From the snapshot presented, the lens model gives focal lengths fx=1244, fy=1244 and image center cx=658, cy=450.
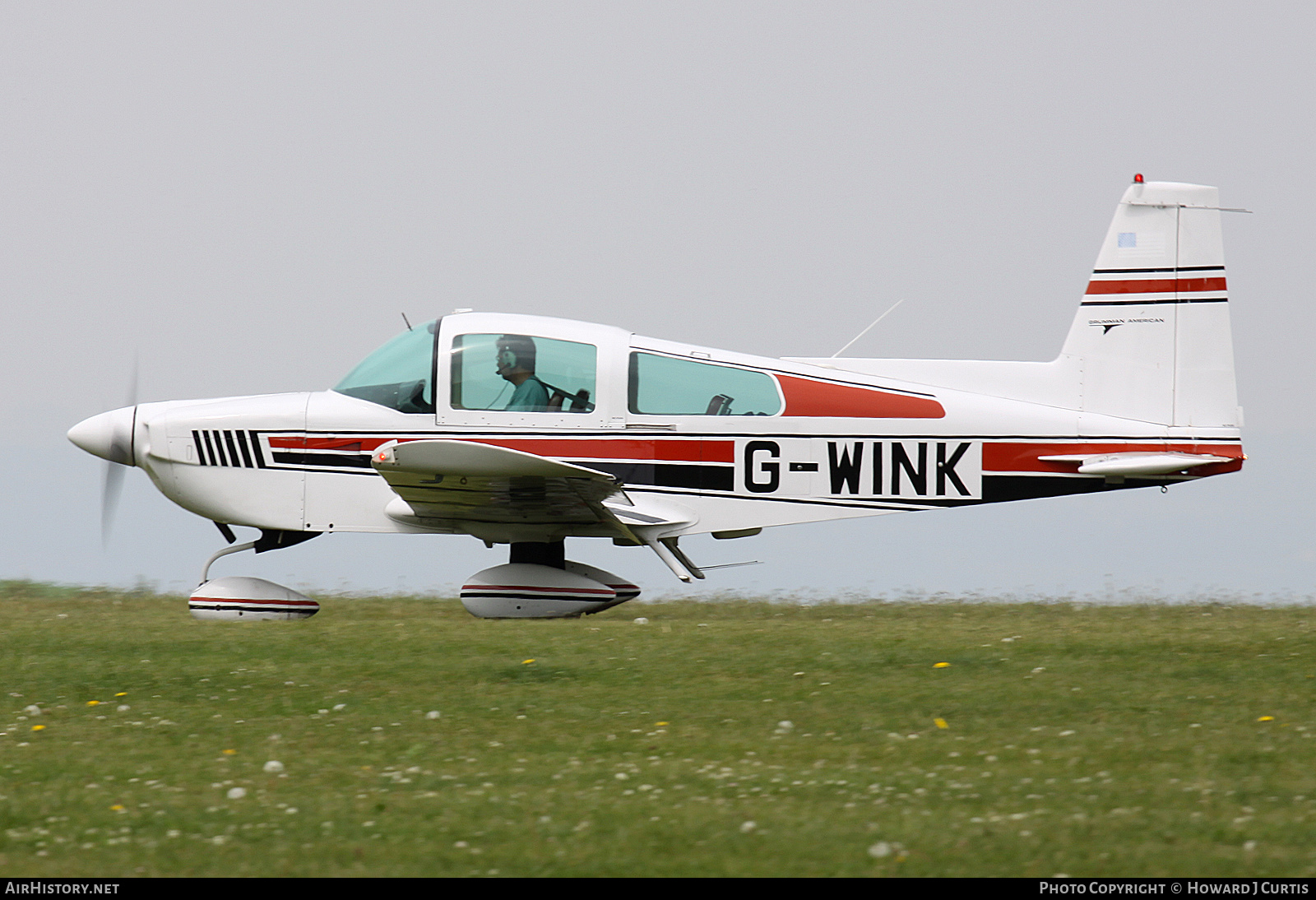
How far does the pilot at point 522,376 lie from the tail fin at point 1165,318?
4.66m

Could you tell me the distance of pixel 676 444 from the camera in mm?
10656

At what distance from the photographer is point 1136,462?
1035 cm

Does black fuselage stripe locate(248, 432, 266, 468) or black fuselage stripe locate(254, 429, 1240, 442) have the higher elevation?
black fuselage stripe locate(254, 429, 1240, 442)

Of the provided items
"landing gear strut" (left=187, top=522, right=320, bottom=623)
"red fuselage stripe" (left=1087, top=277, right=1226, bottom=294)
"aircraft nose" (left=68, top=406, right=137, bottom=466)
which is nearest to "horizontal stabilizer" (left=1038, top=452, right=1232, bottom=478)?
"red fuselage stripe" (left=1087, top=277, right=1226, bottom=294)

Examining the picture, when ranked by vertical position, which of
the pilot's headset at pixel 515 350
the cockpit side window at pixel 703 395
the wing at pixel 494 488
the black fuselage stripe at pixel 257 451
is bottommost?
the wing at pixel 494 488

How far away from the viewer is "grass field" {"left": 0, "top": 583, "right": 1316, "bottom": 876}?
13.8 feet

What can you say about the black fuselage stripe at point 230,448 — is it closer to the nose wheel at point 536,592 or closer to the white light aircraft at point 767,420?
the white light aircraft at point 767,420

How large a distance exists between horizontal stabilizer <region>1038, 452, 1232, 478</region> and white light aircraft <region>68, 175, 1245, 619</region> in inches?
0.6

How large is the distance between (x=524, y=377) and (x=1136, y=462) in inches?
204

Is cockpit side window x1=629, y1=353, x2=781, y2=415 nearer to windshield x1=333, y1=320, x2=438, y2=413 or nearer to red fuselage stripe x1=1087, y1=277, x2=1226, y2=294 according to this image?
windshield x1=333, y1=320, x2=438, y2=413

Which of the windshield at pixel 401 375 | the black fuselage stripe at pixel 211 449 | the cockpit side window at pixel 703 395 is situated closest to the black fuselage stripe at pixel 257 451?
the black fuselage stripe at pixel 211 449

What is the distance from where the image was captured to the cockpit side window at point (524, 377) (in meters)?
10.6

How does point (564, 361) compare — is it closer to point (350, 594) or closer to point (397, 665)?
point (397, 665)
